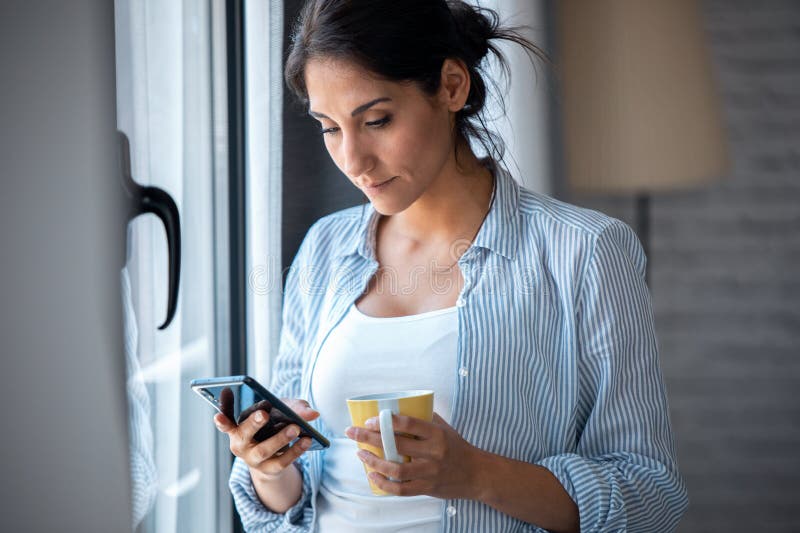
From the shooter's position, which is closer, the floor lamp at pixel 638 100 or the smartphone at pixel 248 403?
the smartphone at pixel 248 403

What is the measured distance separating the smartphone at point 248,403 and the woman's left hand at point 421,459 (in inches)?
3.5

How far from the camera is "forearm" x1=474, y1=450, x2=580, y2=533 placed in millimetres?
860


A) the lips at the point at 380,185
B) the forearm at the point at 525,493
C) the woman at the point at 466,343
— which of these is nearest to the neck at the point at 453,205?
the woman at the point at 466,343

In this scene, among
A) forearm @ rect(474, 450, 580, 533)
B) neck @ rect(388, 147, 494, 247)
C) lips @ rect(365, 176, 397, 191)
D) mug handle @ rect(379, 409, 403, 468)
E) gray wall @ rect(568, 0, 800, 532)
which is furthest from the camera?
gray wall @ rect(568, 0, 800, 532)

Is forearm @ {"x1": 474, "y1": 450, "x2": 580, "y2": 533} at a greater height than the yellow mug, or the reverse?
the yellow mug

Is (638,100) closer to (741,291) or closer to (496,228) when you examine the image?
(741,291)

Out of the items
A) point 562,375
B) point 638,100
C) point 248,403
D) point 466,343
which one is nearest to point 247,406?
point 248,403

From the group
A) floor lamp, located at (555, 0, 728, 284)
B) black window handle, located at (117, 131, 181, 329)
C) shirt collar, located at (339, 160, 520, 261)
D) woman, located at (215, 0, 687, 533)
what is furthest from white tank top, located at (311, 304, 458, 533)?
floor lamp, located at (555, 0, 728, 284)

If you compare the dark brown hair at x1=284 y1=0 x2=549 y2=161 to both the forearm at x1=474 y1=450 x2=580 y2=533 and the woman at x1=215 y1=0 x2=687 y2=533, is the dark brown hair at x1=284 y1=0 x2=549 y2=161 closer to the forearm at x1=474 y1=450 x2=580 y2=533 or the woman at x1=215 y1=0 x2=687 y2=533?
the woman at x1=215 y1=0 x2=687 y2=533

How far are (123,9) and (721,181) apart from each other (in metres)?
1.04

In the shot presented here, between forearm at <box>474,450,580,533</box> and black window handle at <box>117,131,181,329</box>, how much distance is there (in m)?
0.48

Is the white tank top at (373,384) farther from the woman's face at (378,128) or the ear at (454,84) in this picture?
the ear at (454,84)

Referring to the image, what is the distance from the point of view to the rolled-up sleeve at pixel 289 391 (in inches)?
40.6

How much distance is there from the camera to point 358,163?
93cm
